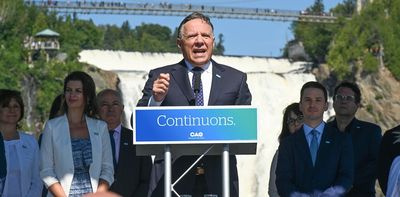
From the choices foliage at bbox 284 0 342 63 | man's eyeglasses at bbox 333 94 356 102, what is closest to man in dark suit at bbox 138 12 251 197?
man's eyeglasses at bbox 333 94 356 102

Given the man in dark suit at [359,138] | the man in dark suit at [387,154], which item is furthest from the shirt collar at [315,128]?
the man in dark suit at [359,138]

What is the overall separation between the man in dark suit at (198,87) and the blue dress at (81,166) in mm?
1193

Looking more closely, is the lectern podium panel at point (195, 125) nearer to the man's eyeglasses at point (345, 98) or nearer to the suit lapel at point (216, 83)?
the suit lapel at point (216, 83)

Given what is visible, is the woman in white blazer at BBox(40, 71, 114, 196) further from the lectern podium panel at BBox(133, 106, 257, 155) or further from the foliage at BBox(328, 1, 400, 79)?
the foliage at BBox(328, 1, 400, 79)

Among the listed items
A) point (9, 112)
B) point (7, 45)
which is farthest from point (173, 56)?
point (9, 112)

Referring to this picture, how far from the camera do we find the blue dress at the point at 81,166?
23.3ft

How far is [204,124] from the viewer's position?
5.41 meters

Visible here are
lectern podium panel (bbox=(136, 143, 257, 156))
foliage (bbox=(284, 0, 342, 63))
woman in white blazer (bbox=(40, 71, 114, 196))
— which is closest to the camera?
lectern podium panel (bbox=(136, 143, 257, 156))

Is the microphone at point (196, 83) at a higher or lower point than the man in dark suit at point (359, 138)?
higher

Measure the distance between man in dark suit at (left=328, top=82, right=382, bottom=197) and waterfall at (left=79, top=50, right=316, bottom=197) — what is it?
1070 inches

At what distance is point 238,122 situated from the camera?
213 inches

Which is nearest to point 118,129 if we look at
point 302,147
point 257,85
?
point 302,147

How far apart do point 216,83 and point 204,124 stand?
2.02 ft

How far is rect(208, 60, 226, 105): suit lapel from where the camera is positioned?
5.94m
